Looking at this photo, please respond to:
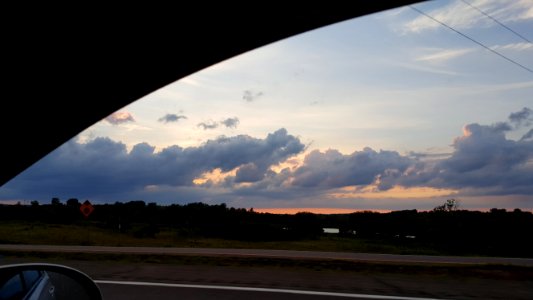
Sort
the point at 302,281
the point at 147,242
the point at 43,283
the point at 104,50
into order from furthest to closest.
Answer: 1. the point at 147,242
2. the point at 302,281
3. the point at 104,50
4. the point at 43,283

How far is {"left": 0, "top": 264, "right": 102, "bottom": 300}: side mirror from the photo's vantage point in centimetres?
229

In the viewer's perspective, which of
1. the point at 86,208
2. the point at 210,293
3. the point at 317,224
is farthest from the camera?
the point at 317,224

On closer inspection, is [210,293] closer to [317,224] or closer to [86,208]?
[86,208]

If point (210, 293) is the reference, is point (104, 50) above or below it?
above

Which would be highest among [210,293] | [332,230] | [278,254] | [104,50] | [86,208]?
[104,50]

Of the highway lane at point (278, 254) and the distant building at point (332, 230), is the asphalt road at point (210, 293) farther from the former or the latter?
the distant building at point (332, 230)

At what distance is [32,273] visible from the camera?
2.62 metres

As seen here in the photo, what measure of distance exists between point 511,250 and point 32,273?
1382 inches

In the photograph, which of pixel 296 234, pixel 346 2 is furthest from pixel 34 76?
pixel 296 234

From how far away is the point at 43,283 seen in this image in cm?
273

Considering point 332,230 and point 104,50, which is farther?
point 332,230

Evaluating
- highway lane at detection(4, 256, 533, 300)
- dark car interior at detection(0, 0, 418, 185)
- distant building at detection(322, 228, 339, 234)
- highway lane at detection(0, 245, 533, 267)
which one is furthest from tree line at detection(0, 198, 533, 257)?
dark car interior at detection(0, 0, 418, 185)

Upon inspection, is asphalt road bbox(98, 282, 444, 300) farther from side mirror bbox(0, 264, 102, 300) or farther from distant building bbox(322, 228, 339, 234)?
distant building bbox(322, 228, 339, 234)

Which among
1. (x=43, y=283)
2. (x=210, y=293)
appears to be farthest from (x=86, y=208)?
(x=43, y=283)
